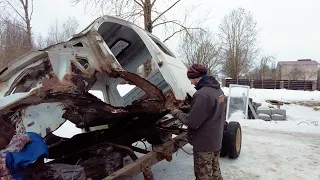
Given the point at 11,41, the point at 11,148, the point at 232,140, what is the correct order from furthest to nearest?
the point at 11,41 → the point at 232,140 → the point at 11,148

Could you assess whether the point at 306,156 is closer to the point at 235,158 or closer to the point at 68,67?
the point at 235,158

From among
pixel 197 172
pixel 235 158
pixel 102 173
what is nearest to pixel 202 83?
pixel 197 172

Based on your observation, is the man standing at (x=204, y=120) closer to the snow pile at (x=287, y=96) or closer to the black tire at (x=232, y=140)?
the black tire at (x=232, y=140)

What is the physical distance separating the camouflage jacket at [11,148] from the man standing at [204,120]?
1.68m

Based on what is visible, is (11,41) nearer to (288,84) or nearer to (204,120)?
(204,120)

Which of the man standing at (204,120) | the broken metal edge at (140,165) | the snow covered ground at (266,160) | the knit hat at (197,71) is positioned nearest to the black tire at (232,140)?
the snow covered ground at (266,160)

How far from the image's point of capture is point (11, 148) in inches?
105

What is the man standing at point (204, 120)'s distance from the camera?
3236 mm

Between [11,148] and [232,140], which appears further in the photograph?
[232,140]

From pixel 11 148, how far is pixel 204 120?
1.97 metres

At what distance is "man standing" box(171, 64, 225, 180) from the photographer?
3236 millimetres

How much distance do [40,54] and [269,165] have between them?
4159 millimetres

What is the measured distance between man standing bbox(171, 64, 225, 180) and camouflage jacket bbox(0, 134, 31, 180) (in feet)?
5.53

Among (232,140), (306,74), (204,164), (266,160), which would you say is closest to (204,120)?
(204,164)
